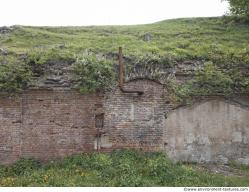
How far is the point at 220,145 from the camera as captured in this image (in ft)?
40.4

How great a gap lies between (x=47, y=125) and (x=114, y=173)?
8.06ft

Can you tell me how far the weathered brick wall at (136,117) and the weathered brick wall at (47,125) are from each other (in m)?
0.47

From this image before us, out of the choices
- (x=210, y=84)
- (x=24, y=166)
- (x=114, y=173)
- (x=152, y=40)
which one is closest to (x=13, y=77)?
(x=24, y=166)

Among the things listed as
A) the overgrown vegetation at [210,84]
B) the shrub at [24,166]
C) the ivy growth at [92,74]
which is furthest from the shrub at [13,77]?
the overgrown vegetation at [210,84]

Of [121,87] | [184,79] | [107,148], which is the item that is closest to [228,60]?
[184,79]

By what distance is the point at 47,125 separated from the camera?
39.3ft

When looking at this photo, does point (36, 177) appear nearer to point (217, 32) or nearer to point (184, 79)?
point (184, 79)

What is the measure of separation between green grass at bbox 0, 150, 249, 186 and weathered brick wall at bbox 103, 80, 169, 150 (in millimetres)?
338

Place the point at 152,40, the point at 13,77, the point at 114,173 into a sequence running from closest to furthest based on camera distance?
the point at 114,173, the point at 13,77, the point at 152,40

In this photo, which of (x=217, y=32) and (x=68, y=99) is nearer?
(x=68, y=99)

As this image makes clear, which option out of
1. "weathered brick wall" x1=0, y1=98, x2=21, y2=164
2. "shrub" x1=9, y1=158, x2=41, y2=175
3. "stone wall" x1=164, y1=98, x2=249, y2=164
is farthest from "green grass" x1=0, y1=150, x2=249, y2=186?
"stone wall" x1=164, y1=98, x2=249, y2=164

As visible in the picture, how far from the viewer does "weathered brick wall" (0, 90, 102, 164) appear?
1188 centimetres

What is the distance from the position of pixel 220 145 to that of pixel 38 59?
18.4 feet

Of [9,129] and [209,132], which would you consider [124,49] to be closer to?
[209,132]
